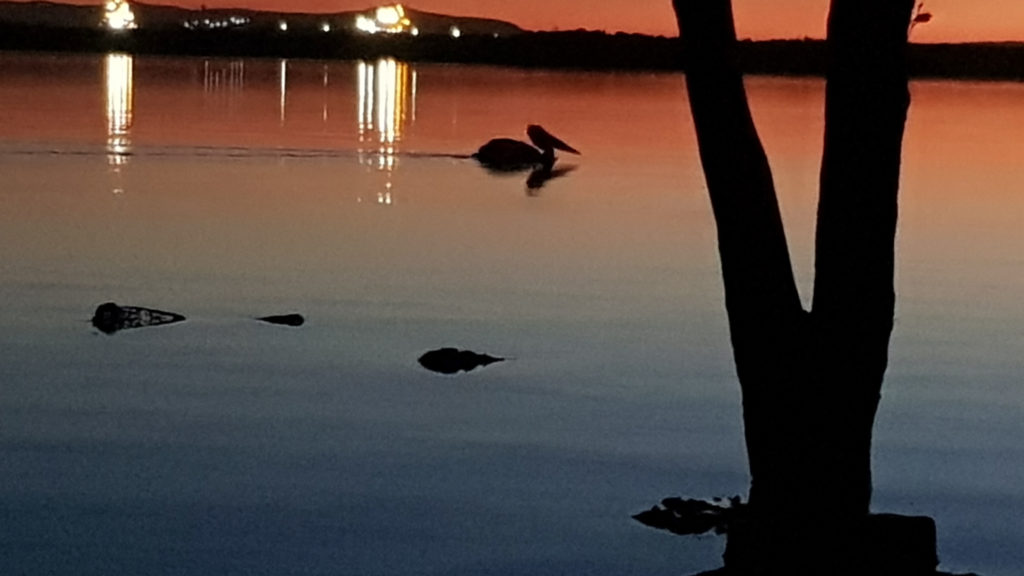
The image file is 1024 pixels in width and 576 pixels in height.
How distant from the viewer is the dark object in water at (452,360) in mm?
11422

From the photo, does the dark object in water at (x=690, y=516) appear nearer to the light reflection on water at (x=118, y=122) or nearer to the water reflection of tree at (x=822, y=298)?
the water reflection of tree at (x=822, y=298)

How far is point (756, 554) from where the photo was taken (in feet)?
21.6

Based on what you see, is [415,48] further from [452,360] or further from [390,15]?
[452,360]

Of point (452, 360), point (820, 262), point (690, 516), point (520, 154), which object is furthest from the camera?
point (520, 154)

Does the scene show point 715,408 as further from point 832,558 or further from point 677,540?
point 832,558

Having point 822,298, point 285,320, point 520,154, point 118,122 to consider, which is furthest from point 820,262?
point 118,122

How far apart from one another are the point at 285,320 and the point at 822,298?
710cm

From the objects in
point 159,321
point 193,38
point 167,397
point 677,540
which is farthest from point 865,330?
point 193,38

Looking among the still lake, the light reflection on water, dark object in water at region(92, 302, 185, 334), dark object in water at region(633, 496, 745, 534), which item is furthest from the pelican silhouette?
dark object in water at region(633, 496, 745, 534)

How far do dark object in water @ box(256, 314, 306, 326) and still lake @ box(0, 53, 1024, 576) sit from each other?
15cm

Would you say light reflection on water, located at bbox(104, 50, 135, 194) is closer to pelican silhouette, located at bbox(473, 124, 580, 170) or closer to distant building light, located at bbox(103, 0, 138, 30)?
pelican silhouette, located at bbox(473, 124, 580, 170)

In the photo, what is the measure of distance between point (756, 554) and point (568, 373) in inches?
193

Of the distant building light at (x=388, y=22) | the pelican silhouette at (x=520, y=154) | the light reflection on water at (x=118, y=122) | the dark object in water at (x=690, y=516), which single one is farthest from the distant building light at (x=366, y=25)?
the dark object in water at (x=690, y=516)

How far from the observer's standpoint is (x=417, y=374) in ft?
37.0
